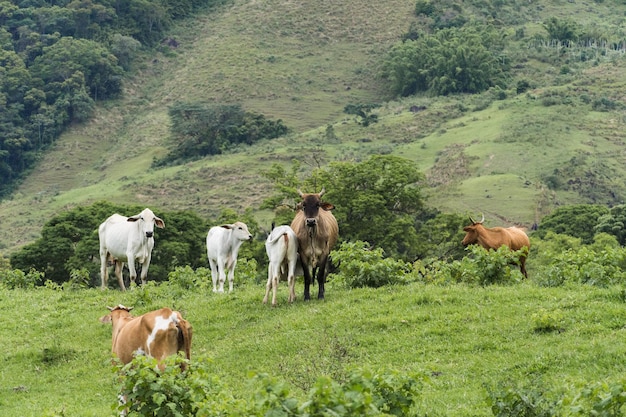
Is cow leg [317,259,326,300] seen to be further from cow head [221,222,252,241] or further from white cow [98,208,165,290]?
white cow [98,208,165,290]

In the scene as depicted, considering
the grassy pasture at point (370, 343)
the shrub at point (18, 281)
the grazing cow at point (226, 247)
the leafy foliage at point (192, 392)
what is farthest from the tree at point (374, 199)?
the leafy foliage at point (192, 392)

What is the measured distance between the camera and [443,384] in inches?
507

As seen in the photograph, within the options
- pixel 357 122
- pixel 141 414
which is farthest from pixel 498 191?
pixel 141 414

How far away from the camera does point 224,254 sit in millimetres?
23422

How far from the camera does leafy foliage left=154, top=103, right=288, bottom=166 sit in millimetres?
99375

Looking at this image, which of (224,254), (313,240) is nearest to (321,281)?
(313,240)

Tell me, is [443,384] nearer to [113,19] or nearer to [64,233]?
[64,233]

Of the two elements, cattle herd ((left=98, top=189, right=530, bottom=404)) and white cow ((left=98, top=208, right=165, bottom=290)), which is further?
white cow ((left=98, top=208, right=165, bottom=290))

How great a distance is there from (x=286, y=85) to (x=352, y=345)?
111 metres

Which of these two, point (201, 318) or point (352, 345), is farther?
point (201, 318)

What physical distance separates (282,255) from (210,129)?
82.0 m

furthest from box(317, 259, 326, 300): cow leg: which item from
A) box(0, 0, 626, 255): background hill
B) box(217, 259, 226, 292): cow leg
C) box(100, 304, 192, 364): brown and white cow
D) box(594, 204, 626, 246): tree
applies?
box(0, 0, 626, 255): background hill

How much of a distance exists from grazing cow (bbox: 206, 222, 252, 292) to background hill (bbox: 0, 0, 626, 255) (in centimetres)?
4462

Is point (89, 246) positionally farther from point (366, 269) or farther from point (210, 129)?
point (210, 129)
